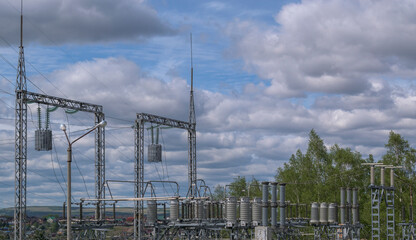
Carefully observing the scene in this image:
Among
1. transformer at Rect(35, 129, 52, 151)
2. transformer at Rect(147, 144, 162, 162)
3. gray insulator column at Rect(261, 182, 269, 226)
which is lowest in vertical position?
gray insulator column at Rect(261, 182, 269, 226)

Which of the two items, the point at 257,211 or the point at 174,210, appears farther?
the point at 174,210

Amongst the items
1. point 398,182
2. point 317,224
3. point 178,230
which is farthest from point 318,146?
point 178,230

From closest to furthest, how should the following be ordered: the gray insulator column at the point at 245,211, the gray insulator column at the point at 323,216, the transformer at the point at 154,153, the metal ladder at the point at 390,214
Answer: the gray insulator column at the point at 245,211 → the gray insulator column at the point at 323,216 → the metal ladder at the point at 390,214 → the transformer at the point at 154,153

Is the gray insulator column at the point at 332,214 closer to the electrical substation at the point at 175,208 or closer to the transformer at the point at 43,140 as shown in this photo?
the electrical substation at the point at 175,208

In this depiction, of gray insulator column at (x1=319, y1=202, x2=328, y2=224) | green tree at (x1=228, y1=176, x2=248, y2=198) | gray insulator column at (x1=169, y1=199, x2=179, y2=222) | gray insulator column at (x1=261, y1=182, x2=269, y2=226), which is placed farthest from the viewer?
green tree at (x1=228, y1=176, x2=248, y2=198)

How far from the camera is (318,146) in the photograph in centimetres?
6481

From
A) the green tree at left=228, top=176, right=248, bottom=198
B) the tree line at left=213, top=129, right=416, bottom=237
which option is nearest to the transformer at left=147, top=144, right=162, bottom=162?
the tree line at left=213, top=129, right=416, bottom=237

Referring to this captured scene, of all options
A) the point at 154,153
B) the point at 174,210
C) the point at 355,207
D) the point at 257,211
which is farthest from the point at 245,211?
the point at 154,153

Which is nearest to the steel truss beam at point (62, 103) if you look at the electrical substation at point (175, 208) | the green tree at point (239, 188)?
the electrical substation at point (175, 208)

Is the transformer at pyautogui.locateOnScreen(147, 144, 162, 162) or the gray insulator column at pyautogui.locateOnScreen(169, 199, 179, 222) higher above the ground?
the transformer at pyautogui.locateOnScreen(147, 144, 162, 162)

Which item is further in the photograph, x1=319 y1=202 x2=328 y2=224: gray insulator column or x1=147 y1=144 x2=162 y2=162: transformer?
x1=147 y1=144 x2=162 y2=162: transformer

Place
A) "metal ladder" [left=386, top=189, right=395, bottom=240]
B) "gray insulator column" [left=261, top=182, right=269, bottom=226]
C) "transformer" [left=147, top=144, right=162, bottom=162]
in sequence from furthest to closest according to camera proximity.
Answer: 1. "transformer" [left=147, top=144, right=162, bottom=162]
2. "metal ladder" [left=386, top=189, right=395, bottom=240]
3. "gray insulator column" [left=261, top=182, right=269, bottom=226]

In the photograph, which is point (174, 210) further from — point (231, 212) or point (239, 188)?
point (239, 188)

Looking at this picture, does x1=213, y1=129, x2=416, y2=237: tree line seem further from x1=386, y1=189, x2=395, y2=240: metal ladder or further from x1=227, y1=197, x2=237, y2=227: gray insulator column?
x1=227, y1=197, x2=237, y2=227: gray insulator column
